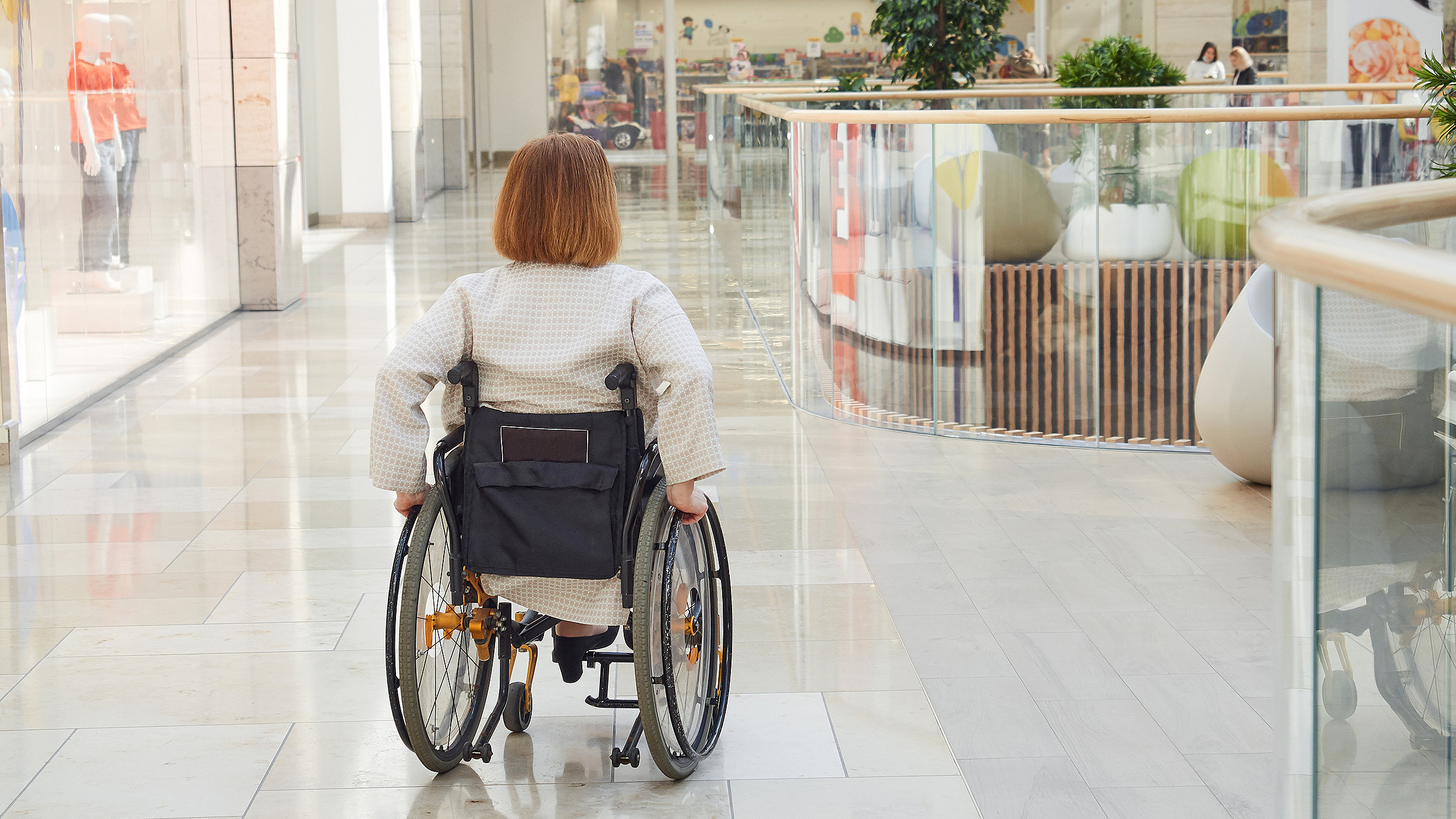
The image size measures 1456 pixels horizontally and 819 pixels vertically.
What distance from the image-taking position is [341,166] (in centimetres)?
1475

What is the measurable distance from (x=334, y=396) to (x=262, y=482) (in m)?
1.56

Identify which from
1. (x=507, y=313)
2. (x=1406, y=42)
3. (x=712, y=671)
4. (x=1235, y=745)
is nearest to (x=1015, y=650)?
(x=1235, y=745)

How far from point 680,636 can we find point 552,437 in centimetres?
49

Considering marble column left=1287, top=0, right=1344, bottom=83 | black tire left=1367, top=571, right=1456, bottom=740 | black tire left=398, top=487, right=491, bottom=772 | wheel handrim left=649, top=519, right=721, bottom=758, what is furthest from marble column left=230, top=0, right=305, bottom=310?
marble column left=1287, top=0, right=1344, bottom=83

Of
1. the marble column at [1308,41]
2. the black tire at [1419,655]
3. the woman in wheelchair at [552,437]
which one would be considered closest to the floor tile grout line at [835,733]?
the woman in wheelchair at [552,437]

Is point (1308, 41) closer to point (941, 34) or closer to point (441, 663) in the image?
point (941, 34)

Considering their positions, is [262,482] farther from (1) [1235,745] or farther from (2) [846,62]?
(2) [846,62]

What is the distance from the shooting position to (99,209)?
7.10m

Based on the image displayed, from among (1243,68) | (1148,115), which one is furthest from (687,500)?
(1243,68)

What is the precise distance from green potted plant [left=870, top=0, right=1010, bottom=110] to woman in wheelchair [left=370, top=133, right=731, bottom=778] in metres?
7.10

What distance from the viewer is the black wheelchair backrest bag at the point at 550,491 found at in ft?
8.45

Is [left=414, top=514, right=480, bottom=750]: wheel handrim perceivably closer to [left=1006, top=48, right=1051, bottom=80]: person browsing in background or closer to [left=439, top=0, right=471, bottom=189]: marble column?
[left=1006, top=48, right=1051, bottom=80]: person browsing in background

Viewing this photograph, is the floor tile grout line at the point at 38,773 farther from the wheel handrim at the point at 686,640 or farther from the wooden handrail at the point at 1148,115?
the wooden handrail at the point at 1148,115

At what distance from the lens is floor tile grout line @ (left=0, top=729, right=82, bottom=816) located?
2.76 meters
